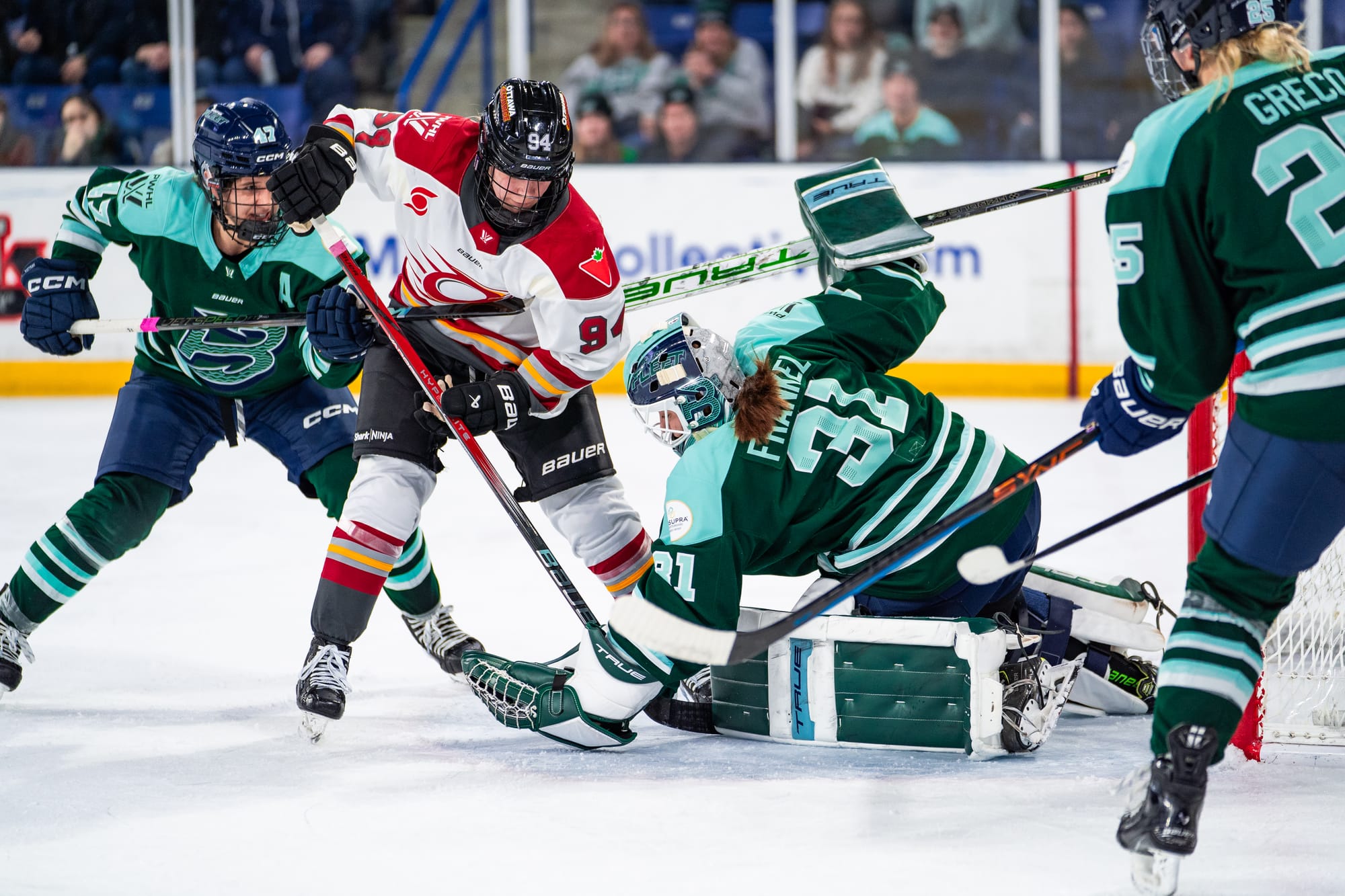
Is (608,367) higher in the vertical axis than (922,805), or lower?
higher

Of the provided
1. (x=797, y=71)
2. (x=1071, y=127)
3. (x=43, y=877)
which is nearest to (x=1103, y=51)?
(x=1071, y=127)

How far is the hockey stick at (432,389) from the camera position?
9.01ft

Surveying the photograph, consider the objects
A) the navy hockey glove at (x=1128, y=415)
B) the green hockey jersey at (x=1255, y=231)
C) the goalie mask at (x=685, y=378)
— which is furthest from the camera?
the goalie mask at (x=685, y=378)

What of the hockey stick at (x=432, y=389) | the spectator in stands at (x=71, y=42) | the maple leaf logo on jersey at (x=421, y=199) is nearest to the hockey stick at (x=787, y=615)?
the hockey stick at (x=432, y=389)

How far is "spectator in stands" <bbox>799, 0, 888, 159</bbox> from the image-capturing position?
264 inches

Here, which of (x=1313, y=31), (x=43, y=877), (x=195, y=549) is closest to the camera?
(x=43, y=877)

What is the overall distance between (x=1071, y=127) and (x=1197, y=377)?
16.0 feet

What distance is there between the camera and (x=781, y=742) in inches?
105

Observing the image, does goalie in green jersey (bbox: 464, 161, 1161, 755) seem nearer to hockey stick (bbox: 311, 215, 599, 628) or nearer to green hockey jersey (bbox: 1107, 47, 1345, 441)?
hockey stick (bbox: 311, 215, 599, 628)

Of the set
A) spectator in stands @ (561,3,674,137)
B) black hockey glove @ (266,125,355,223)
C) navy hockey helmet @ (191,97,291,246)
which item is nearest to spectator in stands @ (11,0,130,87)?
spectator in stands @ (561,3,674,137)

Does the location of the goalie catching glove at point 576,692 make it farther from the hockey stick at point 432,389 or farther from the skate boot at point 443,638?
the skate boot at point 443,638

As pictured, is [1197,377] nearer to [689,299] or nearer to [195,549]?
[195,549]

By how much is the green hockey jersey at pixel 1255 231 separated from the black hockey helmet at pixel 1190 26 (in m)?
0.07

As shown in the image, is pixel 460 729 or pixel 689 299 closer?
pixel 460 729
